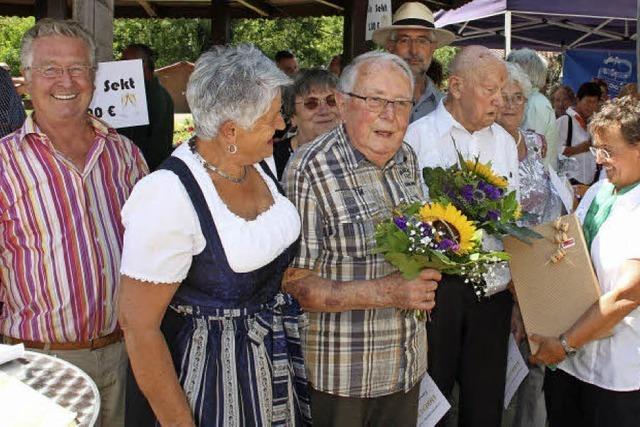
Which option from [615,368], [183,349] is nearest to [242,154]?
[183,349]

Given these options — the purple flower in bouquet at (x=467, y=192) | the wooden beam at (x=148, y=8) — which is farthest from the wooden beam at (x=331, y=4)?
the purple flower in bouquet at (x=467, y=192)

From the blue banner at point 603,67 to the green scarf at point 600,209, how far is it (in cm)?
1069

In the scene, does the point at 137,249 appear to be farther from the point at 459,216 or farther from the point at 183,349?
the point at 459,216

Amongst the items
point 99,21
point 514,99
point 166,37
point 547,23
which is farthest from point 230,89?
point 166,37

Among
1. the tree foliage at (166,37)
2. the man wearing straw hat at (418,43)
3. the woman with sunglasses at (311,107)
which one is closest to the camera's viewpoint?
the woman with sunglasses at (311,107)

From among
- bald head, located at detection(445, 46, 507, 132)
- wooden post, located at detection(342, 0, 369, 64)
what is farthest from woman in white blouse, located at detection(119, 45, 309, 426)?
wooden post, located at detection(342, 0, 369, 64)

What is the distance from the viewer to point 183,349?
7.20 feet

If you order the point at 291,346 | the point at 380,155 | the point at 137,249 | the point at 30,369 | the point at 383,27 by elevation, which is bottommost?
the point at 291,346

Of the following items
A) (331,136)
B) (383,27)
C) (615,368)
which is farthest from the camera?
(383,27)

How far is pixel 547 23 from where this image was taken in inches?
483

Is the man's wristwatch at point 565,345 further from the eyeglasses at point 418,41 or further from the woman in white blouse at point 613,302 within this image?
the eyeglasses at point 418,41

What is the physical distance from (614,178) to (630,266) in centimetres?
41

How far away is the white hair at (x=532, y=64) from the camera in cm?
476

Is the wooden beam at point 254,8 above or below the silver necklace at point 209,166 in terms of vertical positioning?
above
